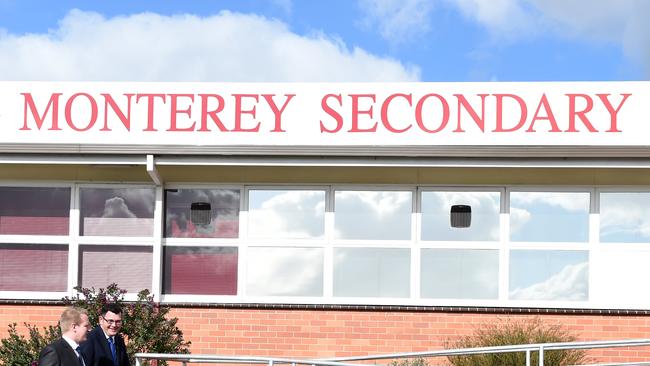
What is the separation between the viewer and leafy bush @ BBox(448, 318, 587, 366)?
492 inches

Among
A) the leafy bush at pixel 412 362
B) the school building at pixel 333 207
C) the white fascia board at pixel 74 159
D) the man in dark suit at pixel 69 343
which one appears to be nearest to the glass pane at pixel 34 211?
the school building at pixel 333 207

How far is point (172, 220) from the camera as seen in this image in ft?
47.8

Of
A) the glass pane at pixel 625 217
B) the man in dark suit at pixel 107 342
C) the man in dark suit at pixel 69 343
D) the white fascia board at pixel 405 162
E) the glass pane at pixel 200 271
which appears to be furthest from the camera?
the glass pane at pixel 200 271

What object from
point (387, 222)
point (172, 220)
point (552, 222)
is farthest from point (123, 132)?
point (552, 222)

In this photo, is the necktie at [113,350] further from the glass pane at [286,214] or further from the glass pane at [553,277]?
the glass pane at [553,277]

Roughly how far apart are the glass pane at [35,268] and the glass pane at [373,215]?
3.78m

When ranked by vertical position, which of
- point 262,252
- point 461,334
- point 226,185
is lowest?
point 461,334

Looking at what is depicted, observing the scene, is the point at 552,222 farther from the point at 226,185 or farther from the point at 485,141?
the point at 226,185

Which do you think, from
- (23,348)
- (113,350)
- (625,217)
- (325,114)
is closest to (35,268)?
(23,348)

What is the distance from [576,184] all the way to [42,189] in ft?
23.7

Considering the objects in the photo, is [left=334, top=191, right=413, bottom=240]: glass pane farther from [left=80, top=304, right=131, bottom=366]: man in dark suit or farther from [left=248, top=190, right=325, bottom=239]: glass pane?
[left=80, top=304, right=131, bottom=366]: man in dark suit

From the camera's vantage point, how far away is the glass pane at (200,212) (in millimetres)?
14523

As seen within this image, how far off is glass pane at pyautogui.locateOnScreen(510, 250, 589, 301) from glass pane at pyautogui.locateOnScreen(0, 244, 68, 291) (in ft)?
19.9

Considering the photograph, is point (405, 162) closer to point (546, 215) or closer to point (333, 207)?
point (333, 207)
